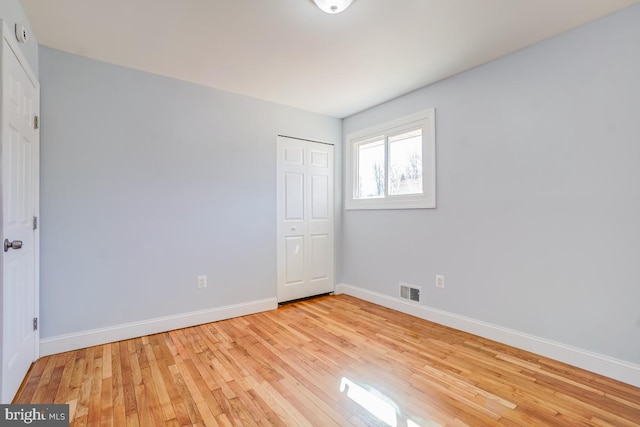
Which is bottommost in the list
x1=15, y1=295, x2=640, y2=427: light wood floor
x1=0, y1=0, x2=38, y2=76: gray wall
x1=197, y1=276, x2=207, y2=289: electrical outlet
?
x1=15, y1=295, x2=640, y2=427: light wood floor

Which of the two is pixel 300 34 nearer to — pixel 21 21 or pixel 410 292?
pixel 21 21

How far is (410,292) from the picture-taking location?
130 inches

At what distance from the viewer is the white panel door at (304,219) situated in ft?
12.3

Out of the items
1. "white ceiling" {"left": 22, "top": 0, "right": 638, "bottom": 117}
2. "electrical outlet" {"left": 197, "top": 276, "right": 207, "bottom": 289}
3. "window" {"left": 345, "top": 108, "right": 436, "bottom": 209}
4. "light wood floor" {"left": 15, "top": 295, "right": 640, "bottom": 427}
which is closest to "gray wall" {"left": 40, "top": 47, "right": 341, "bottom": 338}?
"electrical outlet" {"left": 197, "top": 276, "right": 207, "bottom": 289}

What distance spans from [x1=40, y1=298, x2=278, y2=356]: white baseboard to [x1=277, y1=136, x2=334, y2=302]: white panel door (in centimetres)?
46

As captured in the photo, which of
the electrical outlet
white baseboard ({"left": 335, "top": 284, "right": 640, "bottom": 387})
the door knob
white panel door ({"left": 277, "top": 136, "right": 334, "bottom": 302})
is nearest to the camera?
the door knob

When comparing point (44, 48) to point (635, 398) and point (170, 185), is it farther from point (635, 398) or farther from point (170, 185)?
point (635, 398)

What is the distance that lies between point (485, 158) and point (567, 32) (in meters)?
1.04

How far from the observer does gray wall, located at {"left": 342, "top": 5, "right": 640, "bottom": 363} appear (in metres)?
2.00

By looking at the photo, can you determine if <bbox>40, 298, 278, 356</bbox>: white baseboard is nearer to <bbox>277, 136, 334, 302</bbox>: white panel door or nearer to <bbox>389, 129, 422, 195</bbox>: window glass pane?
<bbox>277, 136, 334, 302</bbox>: white panel door

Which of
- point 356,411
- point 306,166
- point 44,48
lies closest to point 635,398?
point 356,411

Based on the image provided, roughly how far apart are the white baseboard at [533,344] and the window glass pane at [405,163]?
1301 mm

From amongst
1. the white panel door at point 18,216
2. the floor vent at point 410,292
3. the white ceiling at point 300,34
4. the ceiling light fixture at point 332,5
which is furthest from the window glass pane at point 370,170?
the white panel door at point 18,216

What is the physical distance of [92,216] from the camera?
257cm
